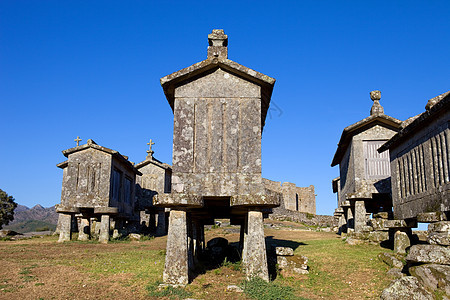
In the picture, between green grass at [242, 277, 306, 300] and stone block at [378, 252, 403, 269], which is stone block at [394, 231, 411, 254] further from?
green grass at [242, 277, 306, 300]

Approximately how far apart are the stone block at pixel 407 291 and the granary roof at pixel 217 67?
5.04m

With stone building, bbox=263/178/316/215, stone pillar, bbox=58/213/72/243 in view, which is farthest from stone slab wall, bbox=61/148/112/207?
stone building, bbox=263/178/316/215

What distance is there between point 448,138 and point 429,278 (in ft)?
10.9

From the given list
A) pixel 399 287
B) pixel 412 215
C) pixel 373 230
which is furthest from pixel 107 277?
pixel 373 230

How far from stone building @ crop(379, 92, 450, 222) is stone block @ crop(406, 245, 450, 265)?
136 centimetres

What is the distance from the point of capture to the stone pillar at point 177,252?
8016mm

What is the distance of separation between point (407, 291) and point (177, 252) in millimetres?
4634

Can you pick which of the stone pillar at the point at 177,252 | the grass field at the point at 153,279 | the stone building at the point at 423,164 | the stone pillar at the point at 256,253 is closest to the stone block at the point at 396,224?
the stone building at the point at 423,164

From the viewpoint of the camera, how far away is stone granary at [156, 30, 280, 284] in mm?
8180

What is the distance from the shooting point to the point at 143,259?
11.6m

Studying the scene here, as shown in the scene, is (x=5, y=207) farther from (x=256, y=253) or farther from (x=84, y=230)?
(x=256, y=253)

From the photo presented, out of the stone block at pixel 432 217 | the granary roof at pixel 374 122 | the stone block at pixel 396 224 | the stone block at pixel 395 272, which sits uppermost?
the granary roof at pixel 374 122

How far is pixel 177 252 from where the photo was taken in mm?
8117

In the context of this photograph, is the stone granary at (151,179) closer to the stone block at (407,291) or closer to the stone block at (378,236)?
the stone block at (378,236)
